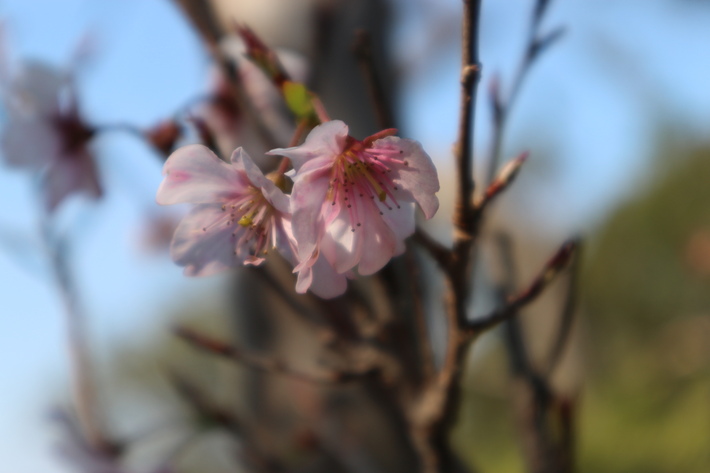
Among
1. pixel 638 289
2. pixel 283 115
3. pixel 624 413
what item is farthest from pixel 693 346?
pixel 638 289

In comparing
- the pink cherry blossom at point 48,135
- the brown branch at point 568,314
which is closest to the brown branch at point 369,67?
the brown branch at point 568,314

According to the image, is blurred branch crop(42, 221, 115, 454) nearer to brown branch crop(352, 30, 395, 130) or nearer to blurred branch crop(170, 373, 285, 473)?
blurred branch crop(170, 373, 285, 473)

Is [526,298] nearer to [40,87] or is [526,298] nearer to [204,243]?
[204,243]

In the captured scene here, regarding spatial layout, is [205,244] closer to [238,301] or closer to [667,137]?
[238,301]

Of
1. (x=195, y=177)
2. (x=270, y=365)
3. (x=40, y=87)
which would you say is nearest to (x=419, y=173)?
(x=195, y=177)

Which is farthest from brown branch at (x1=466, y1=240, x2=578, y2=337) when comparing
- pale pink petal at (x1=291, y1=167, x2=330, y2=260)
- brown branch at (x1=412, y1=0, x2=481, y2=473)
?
pale pink petal at (x1=291, y1=167, x2=330, y2=260)
